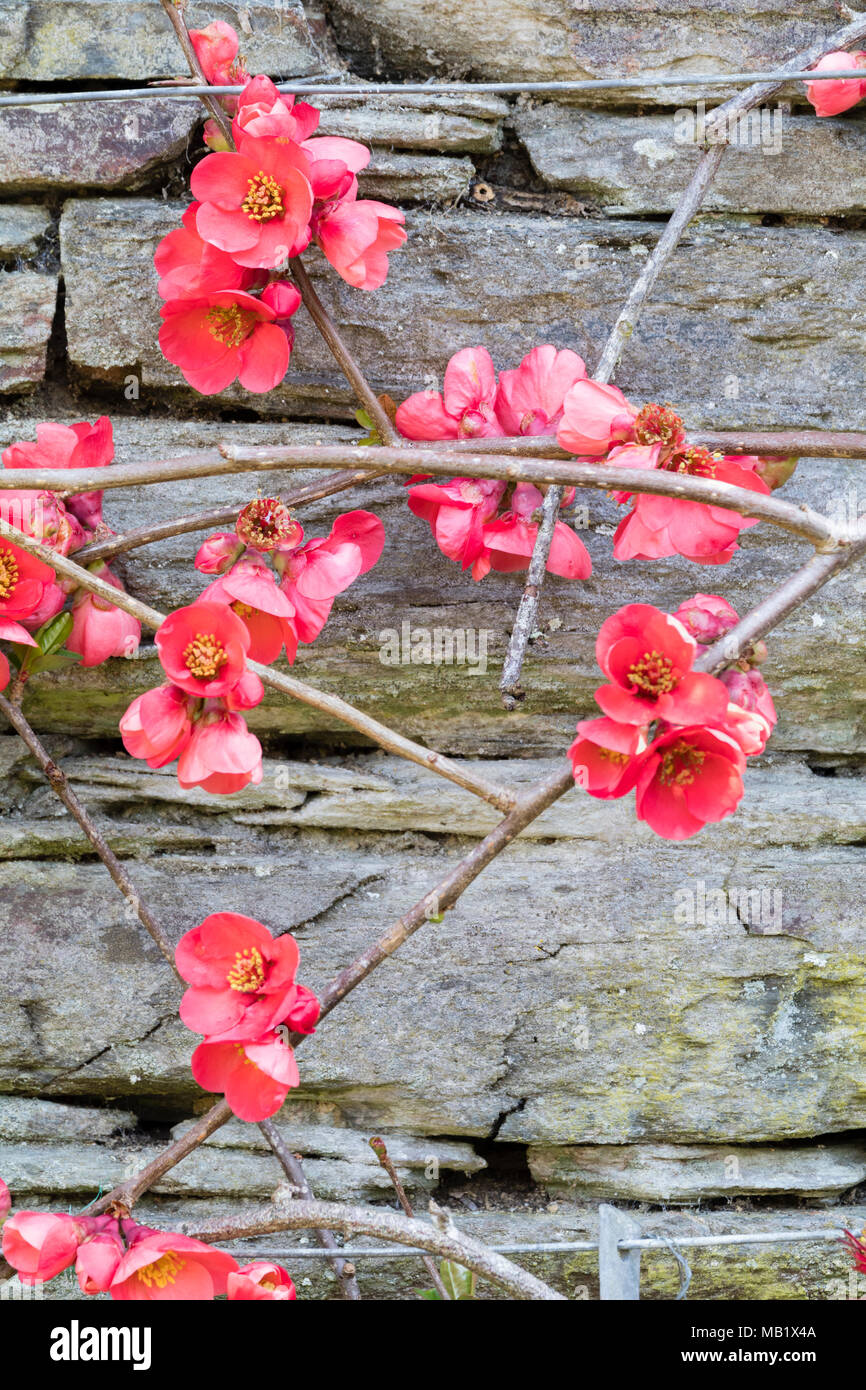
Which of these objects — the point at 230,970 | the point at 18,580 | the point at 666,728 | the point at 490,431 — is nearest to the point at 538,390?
the point at 490,431

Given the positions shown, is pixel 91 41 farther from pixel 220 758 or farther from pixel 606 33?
pixel 220 758

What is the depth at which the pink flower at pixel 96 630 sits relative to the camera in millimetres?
1390

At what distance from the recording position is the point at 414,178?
1.62 metres

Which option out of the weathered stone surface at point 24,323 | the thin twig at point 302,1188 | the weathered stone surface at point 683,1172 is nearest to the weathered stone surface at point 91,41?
the weathered stone surface at point 24,323

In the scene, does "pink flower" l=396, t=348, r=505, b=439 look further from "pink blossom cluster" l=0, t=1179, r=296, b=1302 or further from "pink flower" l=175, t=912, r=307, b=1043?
"pink blossom cluster" l=0, t=1179, r=296, b=1302

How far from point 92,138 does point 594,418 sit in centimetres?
90

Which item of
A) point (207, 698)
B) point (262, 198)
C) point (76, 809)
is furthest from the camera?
point (76, 809)

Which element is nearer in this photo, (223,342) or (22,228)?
(223,342)

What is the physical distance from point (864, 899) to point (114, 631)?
109 cm

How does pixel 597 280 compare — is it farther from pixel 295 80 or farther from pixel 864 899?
pixel 864 899

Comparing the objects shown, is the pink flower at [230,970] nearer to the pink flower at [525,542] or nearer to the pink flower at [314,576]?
the pink flower at [314,576]

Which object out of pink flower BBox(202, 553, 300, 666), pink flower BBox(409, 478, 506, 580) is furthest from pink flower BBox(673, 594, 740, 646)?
pink flower BBox(202, 553, 300, 666)

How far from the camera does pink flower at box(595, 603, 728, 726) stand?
974 millimetres

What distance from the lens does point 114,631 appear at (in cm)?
140
